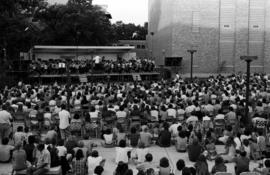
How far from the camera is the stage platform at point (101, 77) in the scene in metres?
33.3

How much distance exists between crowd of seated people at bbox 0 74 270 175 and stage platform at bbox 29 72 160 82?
13.5 meters

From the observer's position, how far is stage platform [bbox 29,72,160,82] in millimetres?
33281

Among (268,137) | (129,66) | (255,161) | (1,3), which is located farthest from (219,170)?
(129,66)

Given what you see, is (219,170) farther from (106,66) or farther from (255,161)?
(106,66)

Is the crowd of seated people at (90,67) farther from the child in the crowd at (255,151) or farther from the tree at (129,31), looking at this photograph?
the tree at (129,31)

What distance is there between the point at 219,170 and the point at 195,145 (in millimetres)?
2462

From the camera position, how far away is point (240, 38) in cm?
4775

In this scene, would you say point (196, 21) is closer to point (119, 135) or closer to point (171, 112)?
point (171, 112)

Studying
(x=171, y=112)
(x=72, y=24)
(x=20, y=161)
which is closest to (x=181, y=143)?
(x=171, y=112)

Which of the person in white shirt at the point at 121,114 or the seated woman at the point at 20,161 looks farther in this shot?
the person in white shirt at the point at 121,114

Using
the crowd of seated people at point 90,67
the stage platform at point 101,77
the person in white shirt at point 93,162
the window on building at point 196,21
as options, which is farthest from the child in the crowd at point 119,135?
the window on building at point 196,21

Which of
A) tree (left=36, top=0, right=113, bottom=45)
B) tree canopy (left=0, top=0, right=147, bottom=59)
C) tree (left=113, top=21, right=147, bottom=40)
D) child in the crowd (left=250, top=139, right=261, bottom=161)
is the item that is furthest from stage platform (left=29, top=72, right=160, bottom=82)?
tree (left=113, top=21, right=147, bottom=40)

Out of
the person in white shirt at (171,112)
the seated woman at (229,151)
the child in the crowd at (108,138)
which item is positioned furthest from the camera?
the person in white shirt at (171,112)

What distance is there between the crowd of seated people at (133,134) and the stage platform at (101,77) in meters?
13.5
